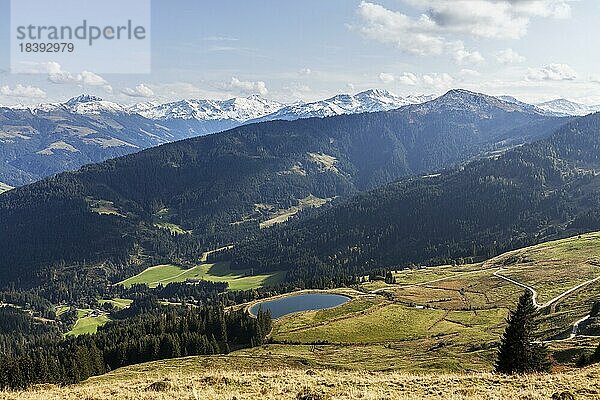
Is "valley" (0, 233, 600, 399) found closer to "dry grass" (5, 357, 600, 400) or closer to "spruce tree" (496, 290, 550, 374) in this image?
"dry grass" (5, 357, 600, 400)

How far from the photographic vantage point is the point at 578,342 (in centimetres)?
8569

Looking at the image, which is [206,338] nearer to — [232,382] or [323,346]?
[323,346]

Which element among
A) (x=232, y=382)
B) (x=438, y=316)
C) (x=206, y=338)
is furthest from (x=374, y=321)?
(x=232, y=382)

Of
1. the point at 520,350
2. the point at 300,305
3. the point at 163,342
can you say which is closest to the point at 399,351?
the point at 520,350

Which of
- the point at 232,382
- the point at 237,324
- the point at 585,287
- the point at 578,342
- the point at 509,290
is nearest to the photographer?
the point at 232,382

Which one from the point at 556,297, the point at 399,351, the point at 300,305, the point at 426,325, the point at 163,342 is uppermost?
the point at 556,297

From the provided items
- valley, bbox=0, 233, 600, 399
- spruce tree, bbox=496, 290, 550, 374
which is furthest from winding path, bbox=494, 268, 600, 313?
spruce tree, bbox=496, 290, 550, 374

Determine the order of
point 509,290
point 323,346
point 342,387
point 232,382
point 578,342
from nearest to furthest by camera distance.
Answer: point 342,387
point 232,382
point 578,342
point 323,346
point 509,290

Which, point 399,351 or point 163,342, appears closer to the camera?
point 399,351

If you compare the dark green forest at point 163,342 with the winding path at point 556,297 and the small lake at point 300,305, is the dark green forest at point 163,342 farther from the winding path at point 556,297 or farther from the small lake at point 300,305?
→ the winding path at point 556,297

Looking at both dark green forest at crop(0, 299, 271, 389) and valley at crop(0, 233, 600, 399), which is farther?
dark green forest at crop(0, 299, 271, 389)

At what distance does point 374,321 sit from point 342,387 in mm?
118308

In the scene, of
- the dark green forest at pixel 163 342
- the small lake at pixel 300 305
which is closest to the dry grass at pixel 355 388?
the dark green forest at pixel 163 342

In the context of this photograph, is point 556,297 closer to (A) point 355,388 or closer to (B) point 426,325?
(B) point 426,325
